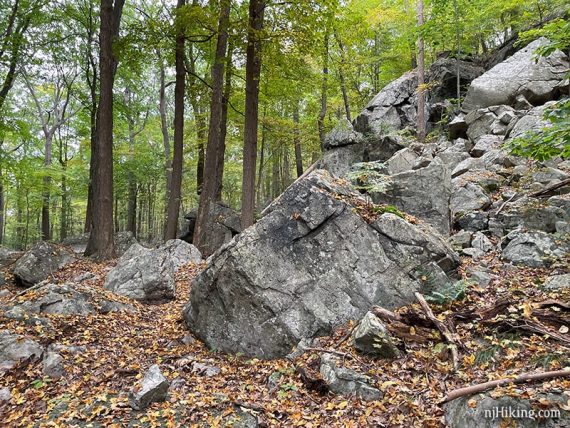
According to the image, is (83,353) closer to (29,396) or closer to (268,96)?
(29,396)

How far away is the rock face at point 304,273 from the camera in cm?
527

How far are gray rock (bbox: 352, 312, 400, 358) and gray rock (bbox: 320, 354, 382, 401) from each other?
1.30 feet

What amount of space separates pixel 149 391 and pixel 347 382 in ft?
7.50

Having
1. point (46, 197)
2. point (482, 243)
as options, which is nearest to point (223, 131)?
point (482, 243)

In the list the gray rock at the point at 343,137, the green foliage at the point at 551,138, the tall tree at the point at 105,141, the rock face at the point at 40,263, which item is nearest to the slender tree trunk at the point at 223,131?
the tall tree at the point at 105,141

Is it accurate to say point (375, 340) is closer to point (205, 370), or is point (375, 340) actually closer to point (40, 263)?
point (205, 370)

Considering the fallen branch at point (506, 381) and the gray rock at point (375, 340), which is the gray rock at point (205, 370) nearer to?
the gray rock at point (375, 340)

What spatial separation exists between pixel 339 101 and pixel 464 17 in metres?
7.80

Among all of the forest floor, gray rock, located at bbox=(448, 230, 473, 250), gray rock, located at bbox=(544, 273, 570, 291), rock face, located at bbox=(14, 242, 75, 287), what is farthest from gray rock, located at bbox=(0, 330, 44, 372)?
gray rock, located at bbox=(448, 230, 473, 250)

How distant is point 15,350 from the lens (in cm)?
488

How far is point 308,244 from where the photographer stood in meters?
5.70

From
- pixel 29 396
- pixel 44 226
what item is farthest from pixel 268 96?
pixel 44 226

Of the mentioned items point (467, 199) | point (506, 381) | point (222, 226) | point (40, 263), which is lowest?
point (506, 381)

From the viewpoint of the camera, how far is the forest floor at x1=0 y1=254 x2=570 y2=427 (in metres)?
3.63
